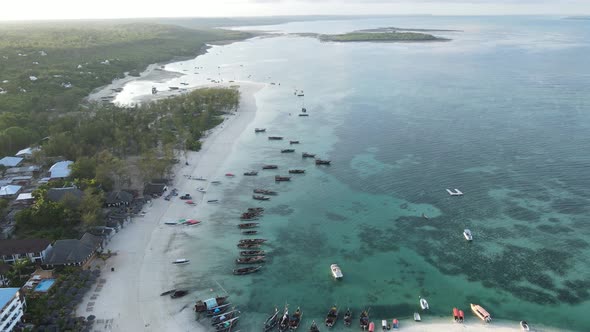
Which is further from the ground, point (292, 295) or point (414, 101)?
point (414, 101)

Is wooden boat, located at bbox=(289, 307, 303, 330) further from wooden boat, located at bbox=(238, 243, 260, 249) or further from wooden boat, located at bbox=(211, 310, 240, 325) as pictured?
wooden boat, located at bbox=(238, 243, 260, 249)

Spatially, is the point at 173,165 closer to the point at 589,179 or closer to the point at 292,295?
the point at 292,295

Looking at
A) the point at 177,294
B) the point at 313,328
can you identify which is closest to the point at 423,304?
the point at 313,328

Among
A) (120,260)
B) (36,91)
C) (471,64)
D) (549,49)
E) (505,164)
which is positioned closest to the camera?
(120,260)

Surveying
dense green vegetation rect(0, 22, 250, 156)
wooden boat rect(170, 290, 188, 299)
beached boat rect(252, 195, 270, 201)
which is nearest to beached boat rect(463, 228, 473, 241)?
beached boat rect(252, 195, 270, 201)

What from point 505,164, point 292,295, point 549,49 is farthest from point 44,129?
point 549,49

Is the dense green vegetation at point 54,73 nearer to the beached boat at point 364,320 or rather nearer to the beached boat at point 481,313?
the beached boat at point 364,320
